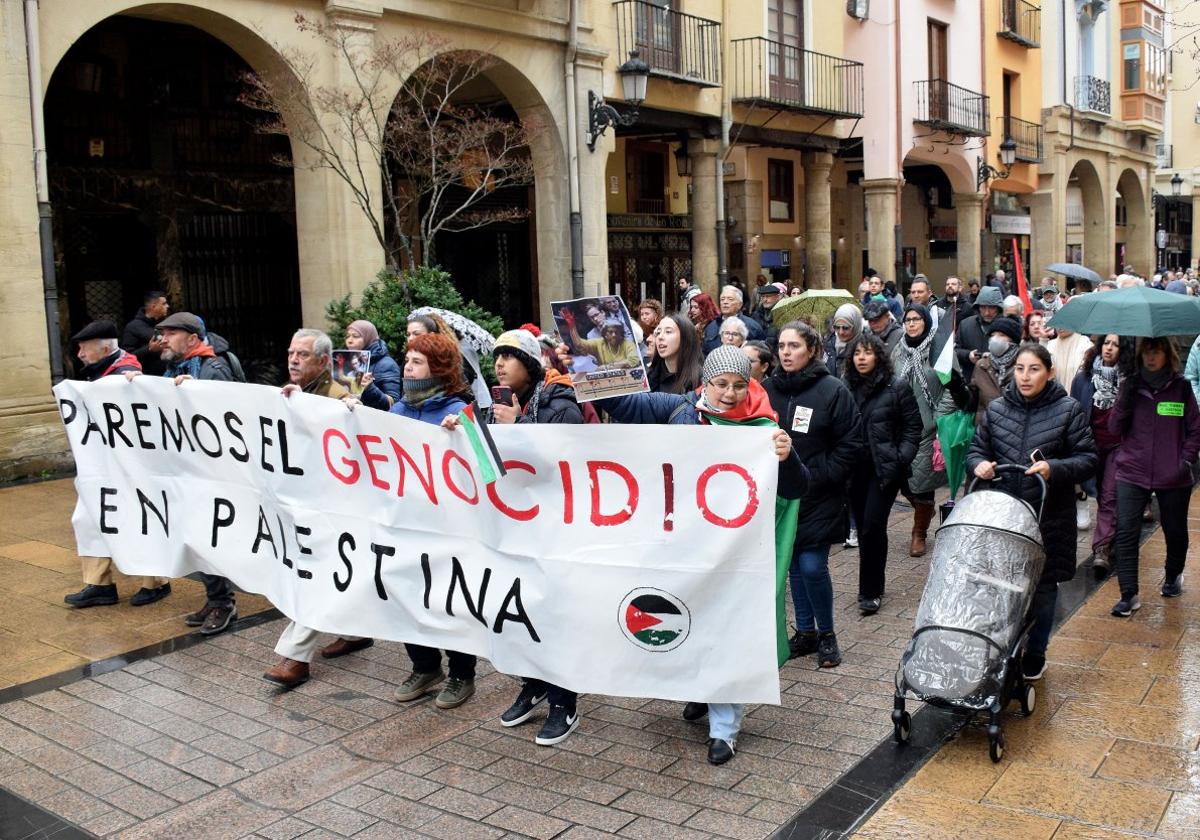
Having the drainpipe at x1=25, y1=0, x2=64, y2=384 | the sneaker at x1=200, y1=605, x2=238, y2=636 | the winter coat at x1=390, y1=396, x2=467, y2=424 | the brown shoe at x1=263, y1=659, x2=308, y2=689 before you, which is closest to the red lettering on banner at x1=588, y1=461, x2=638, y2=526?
the winter coat at x1=390, y1=396, x2=467, y2=424

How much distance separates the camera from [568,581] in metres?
5.17

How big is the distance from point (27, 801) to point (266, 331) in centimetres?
1401

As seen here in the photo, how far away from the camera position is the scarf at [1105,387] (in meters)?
8.49

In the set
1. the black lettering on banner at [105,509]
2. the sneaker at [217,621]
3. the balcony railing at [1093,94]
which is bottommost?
the sneaker at [217,621]

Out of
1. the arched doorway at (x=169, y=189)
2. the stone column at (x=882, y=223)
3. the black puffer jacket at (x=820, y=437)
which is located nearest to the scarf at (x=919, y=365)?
the black puffer jacket at (x=820, y=437)

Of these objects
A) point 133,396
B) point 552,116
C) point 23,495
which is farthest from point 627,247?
point 133,396

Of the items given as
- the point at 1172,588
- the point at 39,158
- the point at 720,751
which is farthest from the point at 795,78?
the point at 720,751

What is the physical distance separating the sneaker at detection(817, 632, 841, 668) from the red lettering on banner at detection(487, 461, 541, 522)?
2009 mm

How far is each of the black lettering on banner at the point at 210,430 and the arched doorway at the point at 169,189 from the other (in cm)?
890

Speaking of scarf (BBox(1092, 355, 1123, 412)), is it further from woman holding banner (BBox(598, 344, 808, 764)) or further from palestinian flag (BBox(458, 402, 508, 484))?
palestinian flag (BBox(458, 402, 508, 484))

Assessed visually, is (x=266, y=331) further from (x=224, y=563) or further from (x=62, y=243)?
(x=224, y=563)

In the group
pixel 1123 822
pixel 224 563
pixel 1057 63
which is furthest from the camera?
pixel 1057 63

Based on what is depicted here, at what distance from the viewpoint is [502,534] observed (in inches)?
211

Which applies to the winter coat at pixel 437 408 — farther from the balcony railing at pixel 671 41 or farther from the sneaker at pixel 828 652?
the balcony railing at pixel 671 41
